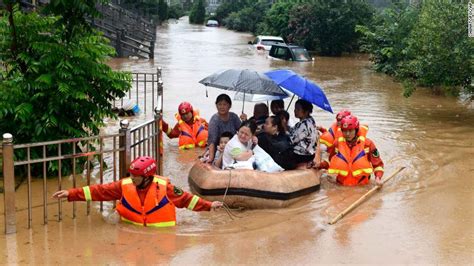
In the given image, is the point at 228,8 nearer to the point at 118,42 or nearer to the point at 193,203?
the point at 118,42

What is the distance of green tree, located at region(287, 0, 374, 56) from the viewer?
130 feet

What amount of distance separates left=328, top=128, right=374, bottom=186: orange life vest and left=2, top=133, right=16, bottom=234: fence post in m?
4.50

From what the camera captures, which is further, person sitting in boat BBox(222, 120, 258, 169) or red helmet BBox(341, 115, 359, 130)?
red helmet BBox(341, 115, 359, 130)

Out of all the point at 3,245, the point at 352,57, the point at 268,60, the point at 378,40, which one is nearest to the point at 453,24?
the point at 3,245

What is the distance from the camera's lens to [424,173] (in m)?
9.98

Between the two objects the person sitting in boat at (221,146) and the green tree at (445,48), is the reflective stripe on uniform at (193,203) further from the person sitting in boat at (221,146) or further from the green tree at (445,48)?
the green tree at (445,48)

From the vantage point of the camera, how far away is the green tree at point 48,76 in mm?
8125

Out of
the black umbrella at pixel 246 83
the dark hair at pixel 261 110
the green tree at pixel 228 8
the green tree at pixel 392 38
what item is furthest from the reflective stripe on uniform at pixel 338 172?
the green tree at pixel 228 8

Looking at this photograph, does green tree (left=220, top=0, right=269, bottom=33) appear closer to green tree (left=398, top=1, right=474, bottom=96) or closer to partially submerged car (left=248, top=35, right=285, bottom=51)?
partially submerged car (left=248, top=35, right=285, bottom=51)

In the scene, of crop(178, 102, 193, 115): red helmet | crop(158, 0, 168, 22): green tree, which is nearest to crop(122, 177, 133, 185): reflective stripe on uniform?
crop(178, 102, 193, 115): red helmet

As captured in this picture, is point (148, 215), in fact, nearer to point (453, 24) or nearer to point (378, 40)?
point (453, 24)

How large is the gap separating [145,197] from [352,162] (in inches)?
137

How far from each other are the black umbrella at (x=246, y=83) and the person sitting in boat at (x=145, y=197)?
2957 millimetres

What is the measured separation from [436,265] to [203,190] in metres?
2.92
